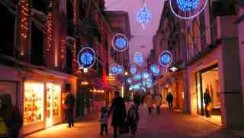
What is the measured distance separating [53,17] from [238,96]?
11049 mm

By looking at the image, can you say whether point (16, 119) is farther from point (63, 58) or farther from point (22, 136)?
point (63, 58)

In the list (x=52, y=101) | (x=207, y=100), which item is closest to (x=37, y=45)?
(x=52, y=101)

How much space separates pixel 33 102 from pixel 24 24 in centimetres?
359

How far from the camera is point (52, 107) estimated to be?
23000 mm

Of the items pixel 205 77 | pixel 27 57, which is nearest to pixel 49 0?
pixel 27 57

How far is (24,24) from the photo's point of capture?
61.1 feet

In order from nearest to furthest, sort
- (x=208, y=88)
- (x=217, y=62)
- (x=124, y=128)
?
(x=124, y=128) < (x=217, y=62) < (x=208, y=88)

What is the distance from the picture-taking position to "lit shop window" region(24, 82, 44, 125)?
737 inches

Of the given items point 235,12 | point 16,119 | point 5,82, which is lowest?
point 16,119

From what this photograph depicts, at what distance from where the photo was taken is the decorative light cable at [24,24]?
1825 centimetres

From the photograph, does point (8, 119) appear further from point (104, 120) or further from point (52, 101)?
point (52, 101)

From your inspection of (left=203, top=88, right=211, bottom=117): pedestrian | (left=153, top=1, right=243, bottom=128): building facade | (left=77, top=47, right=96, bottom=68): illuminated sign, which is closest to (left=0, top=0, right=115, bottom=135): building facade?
(left=77, top=47, right=96, bottom=68): illuminated sign

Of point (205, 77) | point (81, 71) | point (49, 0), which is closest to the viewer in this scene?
point (49, 0)

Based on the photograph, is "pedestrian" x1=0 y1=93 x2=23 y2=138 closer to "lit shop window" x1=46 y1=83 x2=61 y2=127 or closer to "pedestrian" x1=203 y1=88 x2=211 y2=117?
"lit shop window" x1=46 y1=83 x2=61 y2=127
